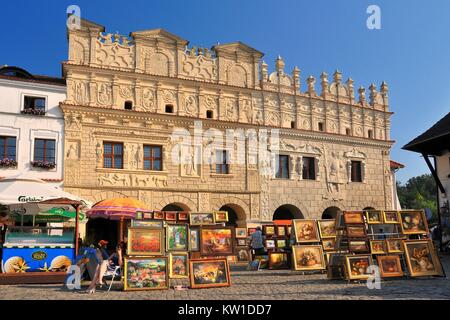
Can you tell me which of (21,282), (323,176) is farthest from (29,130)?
(323,176)

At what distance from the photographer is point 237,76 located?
83.8 feet

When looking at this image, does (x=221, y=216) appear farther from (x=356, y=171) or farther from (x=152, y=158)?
(x=356, y=171)

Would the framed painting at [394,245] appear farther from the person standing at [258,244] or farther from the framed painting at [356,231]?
Result: the person standing at [258,244]

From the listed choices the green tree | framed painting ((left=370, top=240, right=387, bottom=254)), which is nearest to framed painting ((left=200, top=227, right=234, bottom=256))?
framed painting ((left=370, top=240, right=387, bottom=254))

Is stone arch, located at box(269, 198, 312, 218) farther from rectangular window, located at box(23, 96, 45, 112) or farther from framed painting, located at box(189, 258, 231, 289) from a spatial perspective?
framed painting, located at box(189, 258, 231, 289)

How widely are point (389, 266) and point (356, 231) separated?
121cm

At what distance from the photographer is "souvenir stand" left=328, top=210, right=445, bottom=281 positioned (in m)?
11.9

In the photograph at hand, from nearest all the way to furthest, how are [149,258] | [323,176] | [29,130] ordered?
1. [149,258]
2. [29,130]
3. [323,176]

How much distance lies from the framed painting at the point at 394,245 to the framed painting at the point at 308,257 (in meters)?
2.35

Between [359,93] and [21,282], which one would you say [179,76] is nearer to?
[359,93]

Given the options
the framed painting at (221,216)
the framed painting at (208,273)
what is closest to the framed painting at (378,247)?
the framed painting at (208,273)

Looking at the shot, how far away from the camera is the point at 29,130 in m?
20.7

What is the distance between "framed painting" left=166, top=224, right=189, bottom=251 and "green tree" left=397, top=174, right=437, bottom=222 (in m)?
54.8
